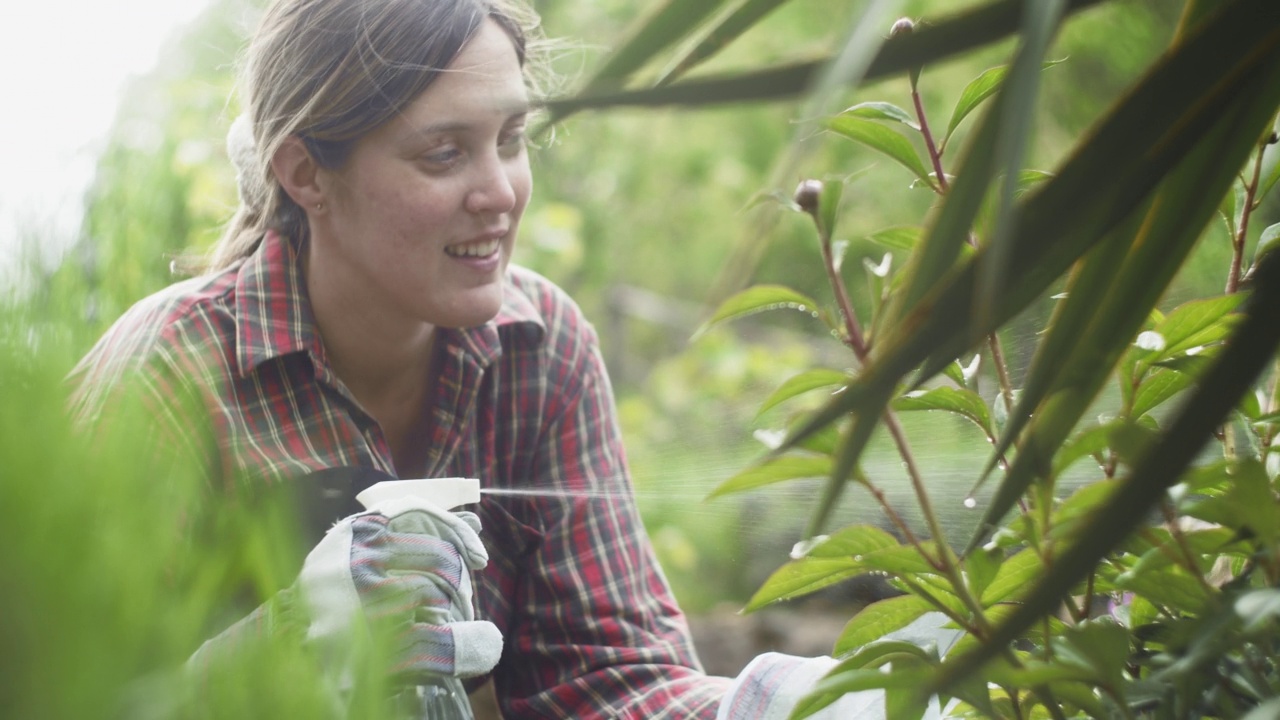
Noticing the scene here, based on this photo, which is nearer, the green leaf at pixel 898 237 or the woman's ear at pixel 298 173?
the green leaf at pixel 898 237

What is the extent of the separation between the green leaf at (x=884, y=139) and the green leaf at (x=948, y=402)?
0.47ft

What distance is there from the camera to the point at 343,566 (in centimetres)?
82

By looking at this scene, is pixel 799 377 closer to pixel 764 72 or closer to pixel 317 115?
pixel 764 72

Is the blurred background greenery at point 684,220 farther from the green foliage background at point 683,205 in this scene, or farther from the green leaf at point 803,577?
the green leaf at point 803,577

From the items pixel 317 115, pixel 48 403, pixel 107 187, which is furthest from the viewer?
pixel 317 115

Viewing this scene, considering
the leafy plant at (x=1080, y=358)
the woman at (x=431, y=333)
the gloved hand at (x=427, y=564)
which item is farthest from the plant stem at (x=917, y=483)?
the woman at (x=431, y=333)

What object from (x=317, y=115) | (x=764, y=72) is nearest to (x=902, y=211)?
(x=317, y=115)

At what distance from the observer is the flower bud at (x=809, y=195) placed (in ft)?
2.54

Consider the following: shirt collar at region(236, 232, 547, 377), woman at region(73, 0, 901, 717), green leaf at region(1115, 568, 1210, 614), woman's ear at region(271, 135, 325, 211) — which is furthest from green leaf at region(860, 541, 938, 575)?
woman's ear at region(271, 135, 325, 211)

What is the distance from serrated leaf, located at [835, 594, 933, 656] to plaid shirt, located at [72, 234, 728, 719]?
649 millimetres

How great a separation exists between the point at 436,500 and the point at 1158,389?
0.60 meters

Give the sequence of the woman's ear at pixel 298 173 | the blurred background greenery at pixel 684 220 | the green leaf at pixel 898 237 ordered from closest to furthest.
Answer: the green leaf at pixel 898 237 → the woman's ear at pixel 298 173 → the blurred background greenery at pixel 684 220

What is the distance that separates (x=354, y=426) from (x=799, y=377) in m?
0.84

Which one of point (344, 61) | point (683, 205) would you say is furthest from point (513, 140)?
point (683, 205)
